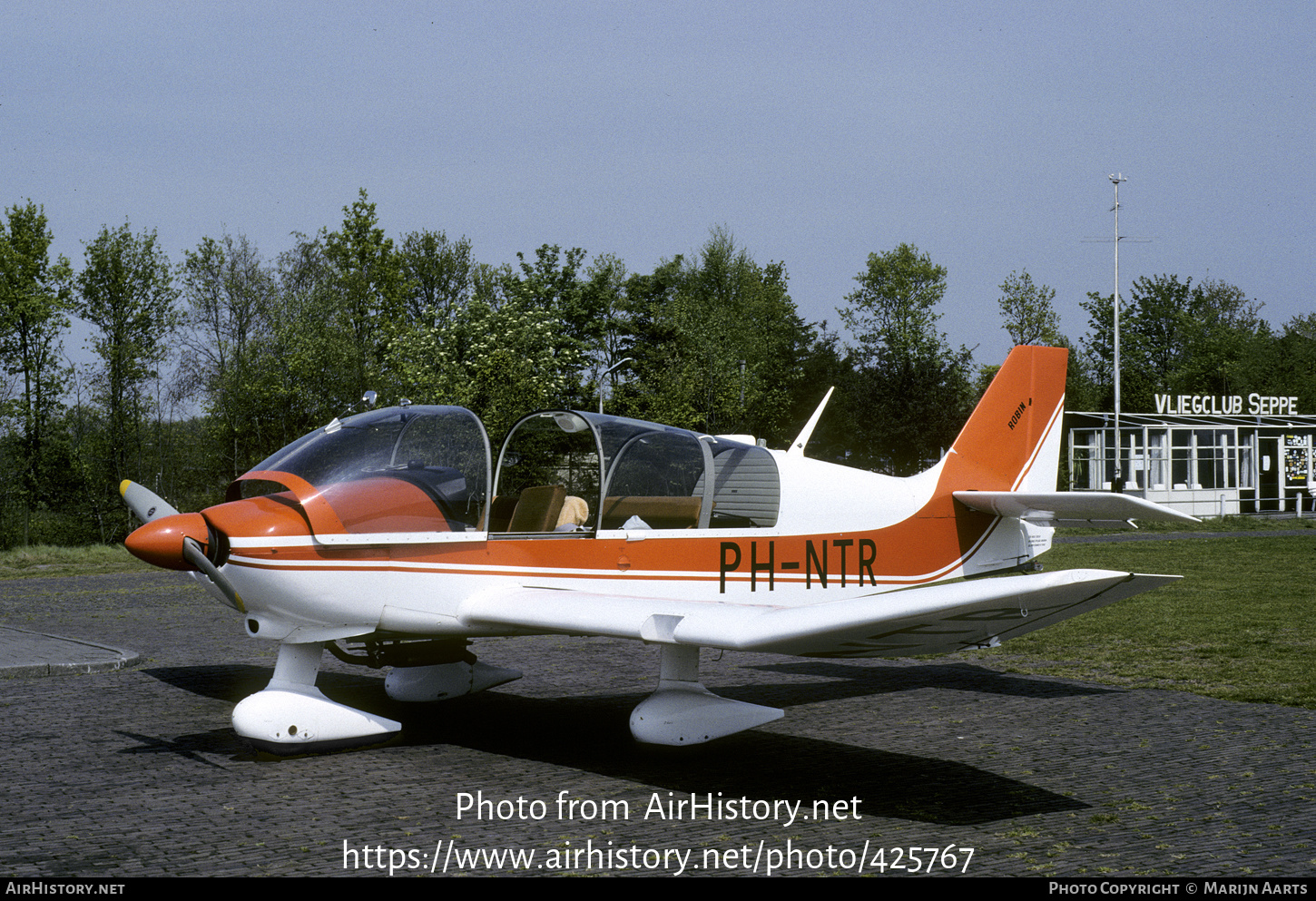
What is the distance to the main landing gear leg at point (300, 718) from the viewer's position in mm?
6105

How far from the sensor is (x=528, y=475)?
7195mm

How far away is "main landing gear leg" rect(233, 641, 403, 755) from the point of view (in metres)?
6.11

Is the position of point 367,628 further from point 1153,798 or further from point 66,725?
point 1153,798

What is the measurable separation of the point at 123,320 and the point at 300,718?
34.5 meters

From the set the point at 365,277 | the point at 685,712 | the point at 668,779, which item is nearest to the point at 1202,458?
the point at 365,277

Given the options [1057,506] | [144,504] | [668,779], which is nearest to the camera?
[668,779]

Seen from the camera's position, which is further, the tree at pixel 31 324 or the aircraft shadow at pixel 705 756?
the tree at pixel 31 324

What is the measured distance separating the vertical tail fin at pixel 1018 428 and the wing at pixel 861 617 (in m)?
3.02

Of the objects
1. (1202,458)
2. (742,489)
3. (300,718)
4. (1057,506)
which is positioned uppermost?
→ (1202,458)

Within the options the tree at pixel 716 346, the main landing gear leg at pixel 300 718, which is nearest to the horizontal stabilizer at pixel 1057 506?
the main landing gear leg at pixel 300 718

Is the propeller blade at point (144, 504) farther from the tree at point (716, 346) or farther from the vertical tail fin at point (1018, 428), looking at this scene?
the tree at point (716, 346)

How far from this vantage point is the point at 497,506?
695cm

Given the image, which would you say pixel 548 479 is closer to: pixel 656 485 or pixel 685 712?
pixel 656 485

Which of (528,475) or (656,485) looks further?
(528,475)
